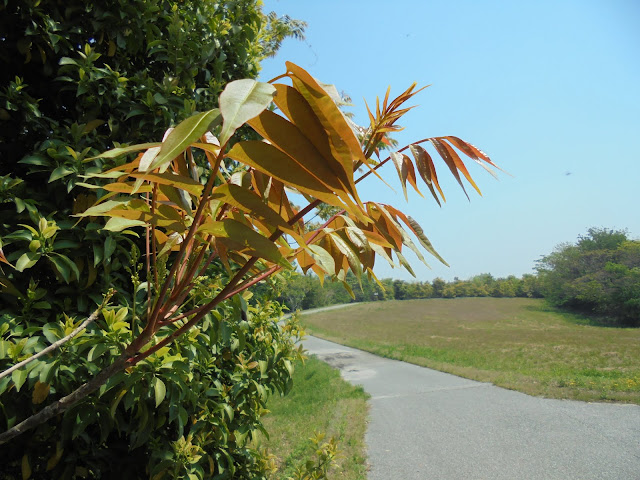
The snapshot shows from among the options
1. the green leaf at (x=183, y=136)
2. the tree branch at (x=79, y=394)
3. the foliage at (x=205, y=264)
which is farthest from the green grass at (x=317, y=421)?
the green leaf at (x=183, y=136)

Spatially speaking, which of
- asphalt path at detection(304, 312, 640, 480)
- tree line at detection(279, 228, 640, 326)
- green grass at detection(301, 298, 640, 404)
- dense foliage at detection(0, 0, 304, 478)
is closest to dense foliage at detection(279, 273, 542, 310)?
tree line at detection(279, 228, 640, 326)

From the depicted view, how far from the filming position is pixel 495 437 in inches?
195

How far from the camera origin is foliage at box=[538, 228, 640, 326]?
61.0 ft

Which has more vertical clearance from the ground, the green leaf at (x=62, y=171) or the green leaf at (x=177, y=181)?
the green leaf at (x=62, y=171)

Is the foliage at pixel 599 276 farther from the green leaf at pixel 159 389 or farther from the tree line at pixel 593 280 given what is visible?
the green leaf at pixel 159 389

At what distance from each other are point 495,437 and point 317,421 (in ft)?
7.89

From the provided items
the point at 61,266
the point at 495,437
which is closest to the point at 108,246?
the point at 61,266

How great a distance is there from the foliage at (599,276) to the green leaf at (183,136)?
23.1m

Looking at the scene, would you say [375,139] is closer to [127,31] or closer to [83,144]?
[83,144]

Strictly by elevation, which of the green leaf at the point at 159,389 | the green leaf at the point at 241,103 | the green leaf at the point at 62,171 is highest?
the green leaf at the point at 62,171

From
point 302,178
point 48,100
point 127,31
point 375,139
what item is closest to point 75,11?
point 127,31

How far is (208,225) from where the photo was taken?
0.44 meters

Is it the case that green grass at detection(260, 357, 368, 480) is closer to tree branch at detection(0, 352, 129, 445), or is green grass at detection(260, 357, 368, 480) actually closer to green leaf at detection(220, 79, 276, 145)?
tree branch at detection(0, 352, 129, 445)

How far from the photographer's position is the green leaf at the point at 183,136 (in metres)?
0.28
